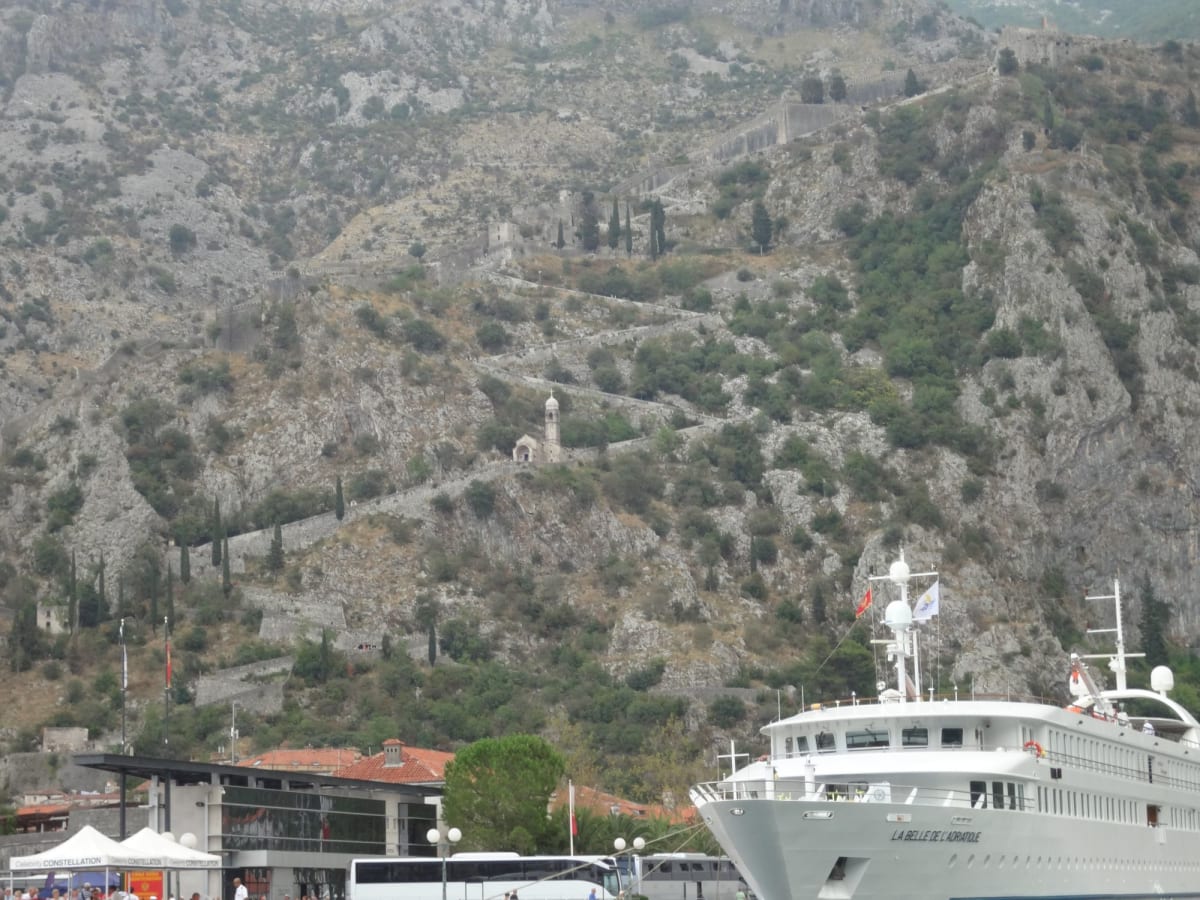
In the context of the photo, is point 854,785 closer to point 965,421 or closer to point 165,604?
point 165,604

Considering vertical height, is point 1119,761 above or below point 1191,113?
below

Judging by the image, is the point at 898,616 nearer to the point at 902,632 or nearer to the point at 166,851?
the point at 902,632

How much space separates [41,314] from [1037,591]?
7941 centimetres

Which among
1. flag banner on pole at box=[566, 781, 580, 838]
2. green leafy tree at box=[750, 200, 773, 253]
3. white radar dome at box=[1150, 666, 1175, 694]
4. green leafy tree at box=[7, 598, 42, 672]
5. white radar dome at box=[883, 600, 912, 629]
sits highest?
green leafy tree at box=[750, 200, 773, 253]

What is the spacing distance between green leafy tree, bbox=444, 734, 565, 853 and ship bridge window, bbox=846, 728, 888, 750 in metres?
20.5

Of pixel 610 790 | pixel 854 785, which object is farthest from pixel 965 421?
pixel 854 785

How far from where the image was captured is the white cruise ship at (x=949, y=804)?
53469 millimetres

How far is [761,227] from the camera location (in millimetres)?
161375

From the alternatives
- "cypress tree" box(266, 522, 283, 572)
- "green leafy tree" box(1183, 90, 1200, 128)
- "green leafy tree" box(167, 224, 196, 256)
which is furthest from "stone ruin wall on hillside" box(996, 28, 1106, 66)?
"cypress tree" box(266, 522, 283, 572)

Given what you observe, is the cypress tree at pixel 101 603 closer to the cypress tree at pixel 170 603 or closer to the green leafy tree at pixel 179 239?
the cypress tree at pixel 170 603

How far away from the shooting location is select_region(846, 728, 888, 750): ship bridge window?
58.4 m

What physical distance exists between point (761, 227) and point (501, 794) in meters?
88.8

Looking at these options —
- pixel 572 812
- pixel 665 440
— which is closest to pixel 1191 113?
pixel 665 440

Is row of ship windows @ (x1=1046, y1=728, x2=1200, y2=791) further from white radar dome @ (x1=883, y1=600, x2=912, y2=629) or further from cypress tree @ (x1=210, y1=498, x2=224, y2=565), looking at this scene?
cypress tree @ (x1=210, y1=498, x2=224, y2=565)
